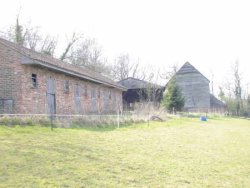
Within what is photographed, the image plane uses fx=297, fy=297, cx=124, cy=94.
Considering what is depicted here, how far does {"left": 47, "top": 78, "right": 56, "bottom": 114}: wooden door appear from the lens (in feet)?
61.6

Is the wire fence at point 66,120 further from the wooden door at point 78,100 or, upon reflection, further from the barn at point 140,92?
the barn at point 140,92

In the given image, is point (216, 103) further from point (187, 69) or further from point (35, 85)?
point (35, 85)

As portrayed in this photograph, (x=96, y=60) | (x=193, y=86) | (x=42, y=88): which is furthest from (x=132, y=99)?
(x=42, y=88)

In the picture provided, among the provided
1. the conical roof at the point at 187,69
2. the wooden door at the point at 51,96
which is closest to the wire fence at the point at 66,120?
the wooden door at the point at 51,96

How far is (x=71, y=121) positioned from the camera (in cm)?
1544

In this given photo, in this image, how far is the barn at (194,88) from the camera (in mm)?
49125

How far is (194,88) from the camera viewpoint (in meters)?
49.6

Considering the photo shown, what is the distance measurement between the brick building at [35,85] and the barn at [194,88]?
95.4ft

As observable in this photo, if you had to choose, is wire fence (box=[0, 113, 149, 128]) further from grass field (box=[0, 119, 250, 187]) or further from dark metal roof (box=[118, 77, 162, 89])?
dark metal roof (box=[118, 77, 162, 89])

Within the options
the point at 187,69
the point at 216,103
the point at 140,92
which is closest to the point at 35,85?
the point at 140,92

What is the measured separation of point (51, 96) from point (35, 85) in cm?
176

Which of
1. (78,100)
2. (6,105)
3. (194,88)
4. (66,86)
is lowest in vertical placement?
(6,105)

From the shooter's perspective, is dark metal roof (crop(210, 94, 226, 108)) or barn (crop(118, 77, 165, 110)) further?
dark metal roof (crop(210, 94, 226, 108))

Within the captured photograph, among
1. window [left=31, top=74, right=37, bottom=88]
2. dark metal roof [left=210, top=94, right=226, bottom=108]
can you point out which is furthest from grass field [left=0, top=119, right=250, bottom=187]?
dark metal roof [left=210, top=94, right=226, bottom=108]
